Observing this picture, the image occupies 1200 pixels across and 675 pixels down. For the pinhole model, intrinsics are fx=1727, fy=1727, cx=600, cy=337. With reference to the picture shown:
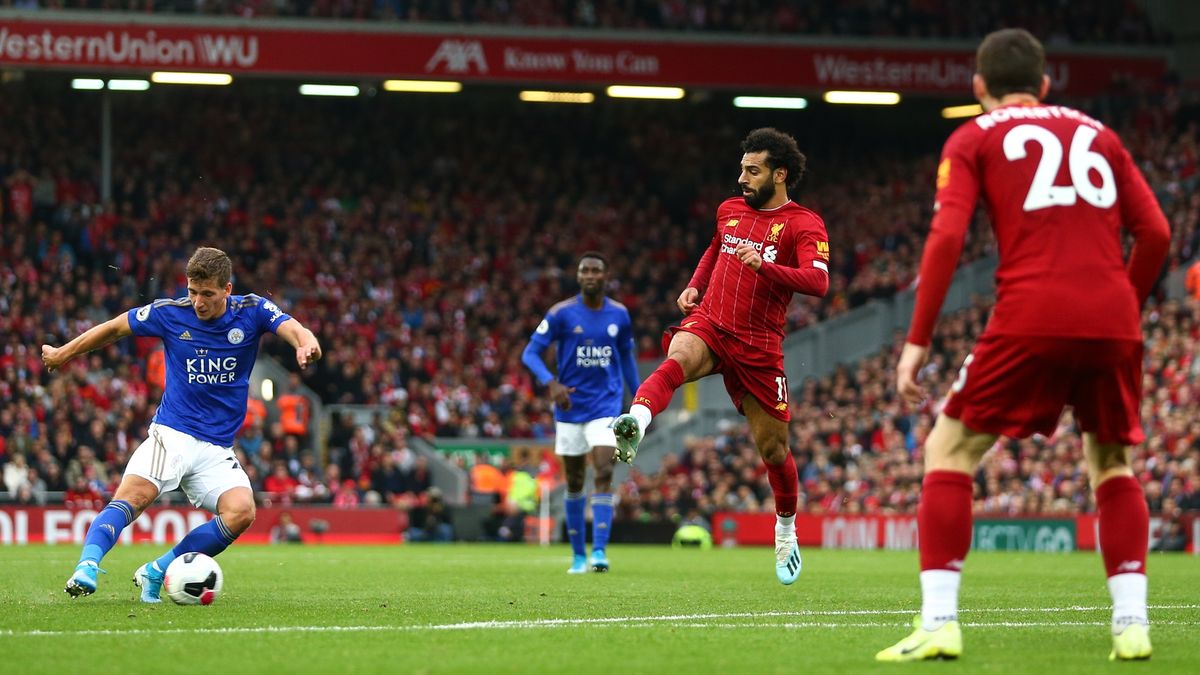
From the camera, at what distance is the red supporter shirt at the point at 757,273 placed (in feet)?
35.6

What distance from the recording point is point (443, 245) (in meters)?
39.4

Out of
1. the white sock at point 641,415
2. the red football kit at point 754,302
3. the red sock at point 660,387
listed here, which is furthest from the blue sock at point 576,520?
the white sock at point 641,415

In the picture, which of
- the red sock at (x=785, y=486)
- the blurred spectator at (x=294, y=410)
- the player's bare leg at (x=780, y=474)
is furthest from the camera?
the blurred spectator at (x=294, y=410)

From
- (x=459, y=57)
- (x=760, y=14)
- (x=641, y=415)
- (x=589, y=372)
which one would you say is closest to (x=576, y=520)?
(x=589, y=372)

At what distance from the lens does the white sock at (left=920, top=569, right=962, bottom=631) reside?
21.3ft

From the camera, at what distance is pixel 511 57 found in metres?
37.0

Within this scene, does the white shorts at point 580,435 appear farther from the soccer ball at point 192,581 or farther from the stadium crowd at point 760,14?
the stadium crowd at point 760,14

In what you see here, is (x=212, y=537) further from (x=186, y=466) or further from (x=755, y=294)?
(x=755, y=294)

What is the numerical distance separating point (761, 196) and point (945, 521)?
479 centimetres

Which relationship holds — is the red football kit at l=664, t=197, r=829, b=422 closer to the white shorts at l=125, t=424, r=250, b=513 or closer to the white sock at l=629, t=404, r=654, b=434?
the white sock at l=629, t=404, r=654, b=434

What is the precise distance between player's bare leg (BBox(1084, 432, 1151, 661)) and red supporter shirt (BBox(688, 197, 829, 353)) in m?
3.93

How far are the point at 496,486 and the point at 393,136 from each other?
12.4m

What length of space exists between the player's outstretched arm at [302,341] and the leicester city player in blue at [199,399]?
0.02 m

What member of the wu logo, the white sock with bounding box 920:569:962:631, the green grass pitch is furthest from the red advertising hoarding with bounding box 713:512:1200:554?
the white sock with bounding box 920:569:962:631
